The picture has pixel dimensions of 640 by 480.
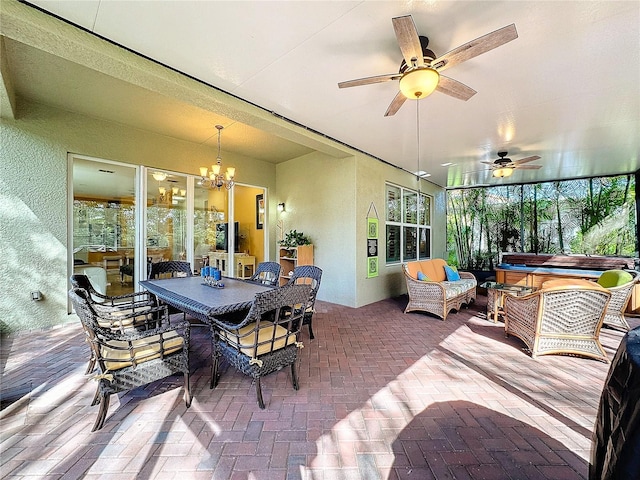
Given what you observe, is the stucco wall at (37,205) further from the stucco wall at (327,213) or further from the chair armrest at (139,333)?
→ the stucco wall at (327,213)

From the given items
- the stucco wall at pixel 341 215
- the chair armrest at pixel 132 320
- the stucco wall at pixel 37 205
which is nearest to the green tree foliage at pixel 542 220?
the stucco wall at pixel 341 215

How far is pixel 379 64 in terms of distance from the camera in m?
2.53

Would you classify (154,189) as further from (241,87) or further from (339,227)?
(339,227)

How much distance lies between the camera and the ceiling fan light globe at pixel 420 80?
83.3 inches

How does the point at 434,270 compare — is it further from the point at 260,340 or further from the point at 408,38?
the point at 408,38

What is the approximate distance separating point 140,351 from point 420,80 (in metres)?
2.99

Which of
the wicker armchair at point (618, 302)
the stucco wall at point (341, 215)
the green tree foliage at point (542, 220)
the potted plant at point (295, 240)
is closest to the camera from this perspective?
the wicker armchair at point (618, 302)

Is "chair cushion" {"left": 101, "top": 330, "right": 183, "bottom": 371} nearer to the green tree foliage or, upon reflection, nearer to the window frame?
the window frame

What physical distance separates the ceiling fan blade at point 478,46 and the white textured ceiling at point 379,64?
26cm

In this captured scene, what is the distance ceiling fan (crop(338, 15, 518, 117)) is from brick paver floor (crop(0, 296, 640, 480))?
2.55m

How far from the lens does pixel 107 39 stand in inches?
87.4

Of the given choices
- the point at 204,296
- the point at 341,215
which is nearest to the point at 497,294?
the point at 341,215

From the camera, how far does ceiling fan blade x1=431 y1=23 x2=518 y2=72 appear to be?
1705mm

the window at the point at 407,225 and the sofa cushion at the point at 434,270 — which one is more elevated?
the window at the point at 407,225
